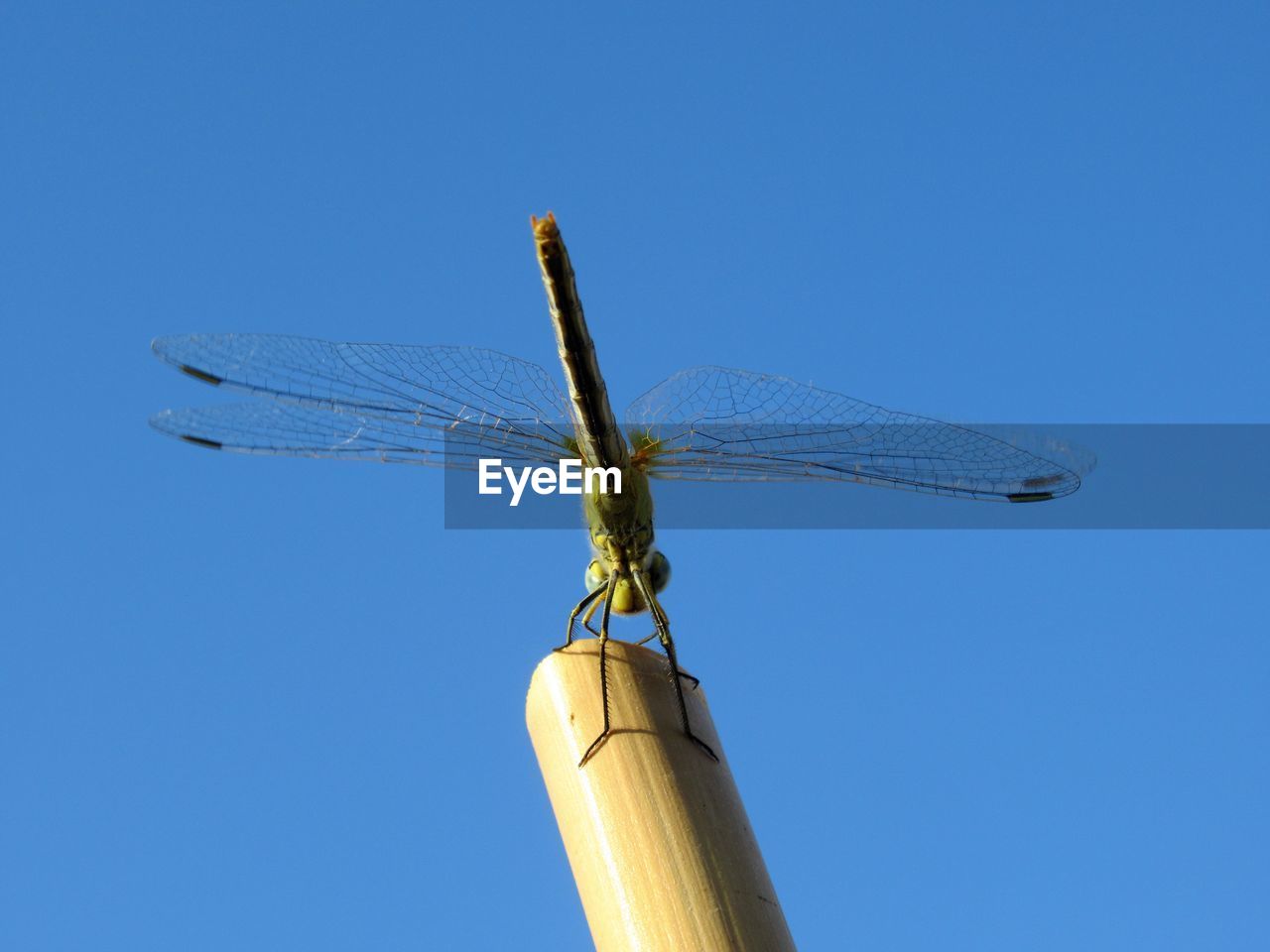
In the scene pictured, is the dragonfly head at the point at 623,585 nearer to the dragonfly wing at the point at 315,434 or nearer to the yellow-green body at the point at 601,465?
the yellow-green body at the point at 601,465

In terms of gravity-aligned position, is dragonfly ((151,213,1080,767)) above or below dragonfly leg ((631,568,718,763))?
above

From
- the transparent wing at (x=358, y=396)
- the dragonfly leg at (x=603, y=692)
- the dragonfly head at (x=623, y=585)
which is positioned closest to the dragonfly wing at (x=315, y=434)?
the transparent wing at (x=358, y=396)

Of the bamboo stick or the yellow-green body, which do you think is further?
the yellow-green body

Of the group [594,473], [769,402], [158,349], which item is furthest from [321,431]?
[769,402]

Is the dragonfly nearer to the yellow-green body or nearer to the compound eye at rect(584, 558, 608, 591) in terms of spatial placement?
the yellow-green body

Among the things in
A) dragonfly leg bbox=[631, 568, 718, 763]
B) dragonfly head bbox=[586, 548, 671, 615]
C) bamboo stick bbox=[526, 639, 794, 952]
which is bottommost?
bamboo stick bbox=[526, 639, 794, 952]

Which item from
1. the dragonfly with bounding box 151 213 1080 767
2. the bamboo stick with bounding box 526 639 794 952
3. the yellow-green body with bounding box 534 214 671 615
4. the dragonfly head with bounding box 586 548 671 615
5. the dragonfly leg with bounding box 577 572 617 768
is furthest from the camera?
the dragonfly with bounding box 151 213 1080 767

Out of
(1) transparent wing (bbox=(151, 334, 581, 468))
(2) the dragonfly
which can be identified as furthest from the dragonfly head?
(1) transparent wing (bbox=(151, 334, 581, 468))
